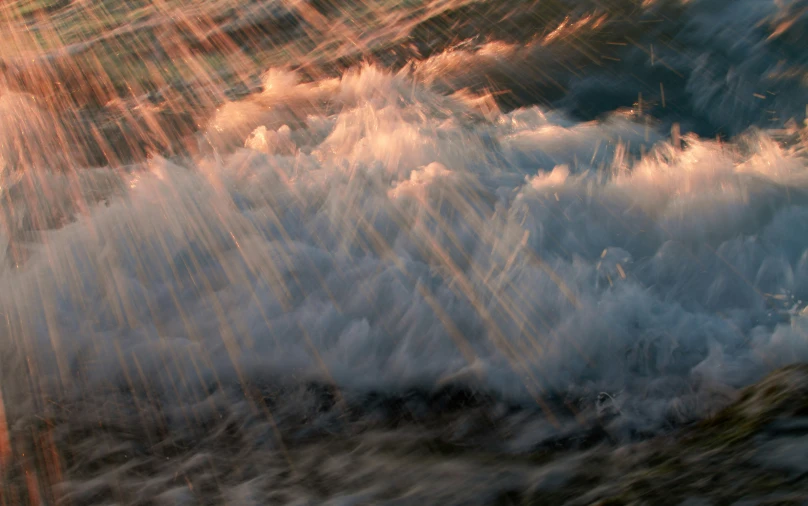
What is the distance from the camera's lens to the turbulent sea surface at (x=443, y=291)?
2.51 metres

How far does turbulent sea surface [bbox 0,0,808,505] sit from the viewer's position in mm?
2510

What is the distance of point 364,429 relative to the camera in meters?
2.72

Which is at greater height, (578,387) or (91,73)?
(91,73)

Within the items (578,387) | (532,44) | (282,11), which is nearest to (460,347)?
(578,387)

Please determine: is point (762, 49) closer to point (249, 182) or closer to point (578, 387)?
point (578, 387)

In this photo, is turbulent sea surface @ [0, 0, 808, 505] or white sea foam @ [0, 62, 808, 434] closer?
turbulent sea surface @ [0, 0, 808, 505]

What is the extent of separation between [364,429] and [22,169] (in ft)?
11.2

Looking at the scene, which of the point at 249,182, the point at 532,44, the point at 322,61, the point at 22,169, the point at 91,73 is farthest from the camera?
the point at 91,73

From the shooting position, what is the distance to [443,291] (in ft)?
10.2

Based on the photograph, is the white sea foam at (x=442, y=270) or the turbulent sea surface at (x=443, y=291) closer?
the turbulent sea surface at (x=443, y=291)

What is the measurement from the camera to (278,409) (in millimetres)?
2891

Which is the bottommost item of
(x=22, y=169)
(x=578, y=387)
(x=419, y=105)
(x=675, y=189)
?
(x=578, y=387)

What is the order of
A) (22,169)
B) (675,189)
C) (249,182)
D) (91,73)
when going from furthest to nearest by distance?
(91,73)
(22,169)
(249,182)
(675,189)

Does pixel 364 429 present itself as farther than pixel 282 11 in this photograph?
No
